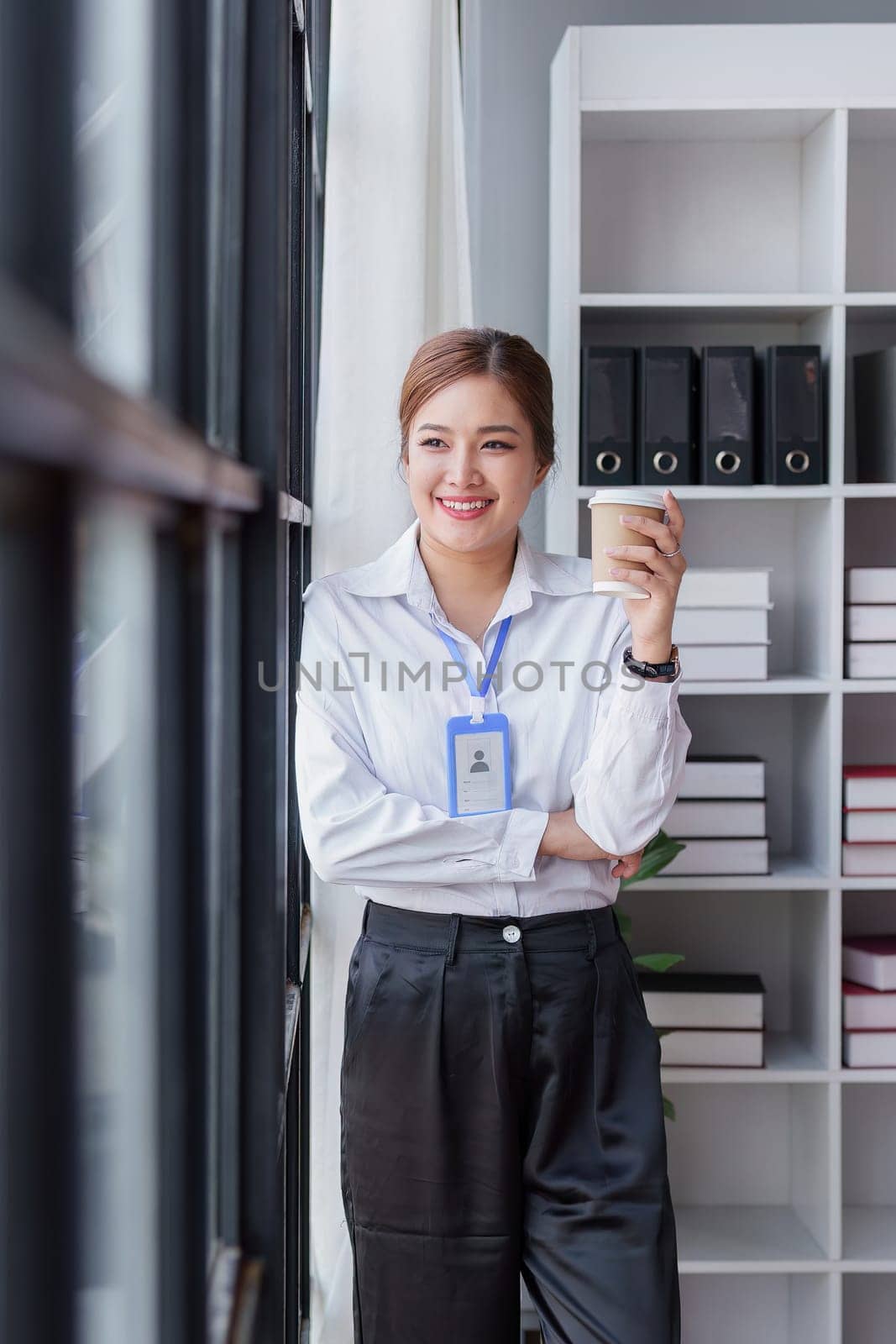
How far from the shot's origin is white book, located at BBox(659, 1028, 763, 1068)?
2471 mm

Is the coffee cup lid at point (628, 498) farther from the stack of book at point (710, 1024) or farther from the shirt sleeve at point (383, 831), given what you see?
the stack of book at point (710, 1024)

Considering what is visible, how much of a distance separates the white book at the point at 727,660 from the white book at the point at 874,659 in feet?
0.14

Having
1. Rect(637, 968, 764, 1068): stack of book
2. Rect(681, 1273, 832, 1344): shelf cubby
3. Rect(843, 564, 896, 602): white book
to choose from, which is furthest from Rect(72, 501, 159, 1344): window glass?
Rect(681, 1273, 832, 1344): shelf cubby

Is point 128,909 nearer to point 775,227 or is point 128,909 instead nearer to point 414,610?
point 414,610

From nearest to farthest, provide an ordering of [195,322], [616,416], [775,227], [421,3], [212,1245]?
[195,322] < [212,1245] < [421,3] < [616,416] < [775,227]

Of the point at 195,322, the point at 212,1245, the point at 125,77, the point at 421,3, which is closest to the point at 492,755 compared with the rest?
the point at 212,1245

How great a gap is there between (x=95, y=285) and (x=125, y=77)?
12cm

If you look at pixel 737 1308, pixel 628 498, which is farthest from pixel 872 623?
pixel 737 1308

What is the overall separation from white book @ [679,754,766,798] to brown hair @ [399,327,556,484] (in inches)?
41.6

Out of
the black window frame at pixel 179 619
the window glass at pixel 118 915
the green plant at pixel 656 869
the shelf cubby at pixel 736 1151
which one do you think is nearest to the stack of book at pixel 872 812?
the green plant at pixel 656 869

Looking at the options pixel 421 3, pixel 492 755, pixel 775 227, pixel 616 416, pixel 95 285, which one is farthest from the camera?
pixel 775 227

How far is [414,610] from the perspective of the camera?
64.2 inches

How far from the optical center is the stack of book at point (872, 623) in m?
2.45

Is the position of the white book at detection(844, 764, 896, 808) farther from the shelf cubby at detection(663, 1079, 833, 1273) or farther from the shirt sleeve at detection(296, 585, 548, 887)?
the shirt sleeve at detection(296, 585, 548, 887)
